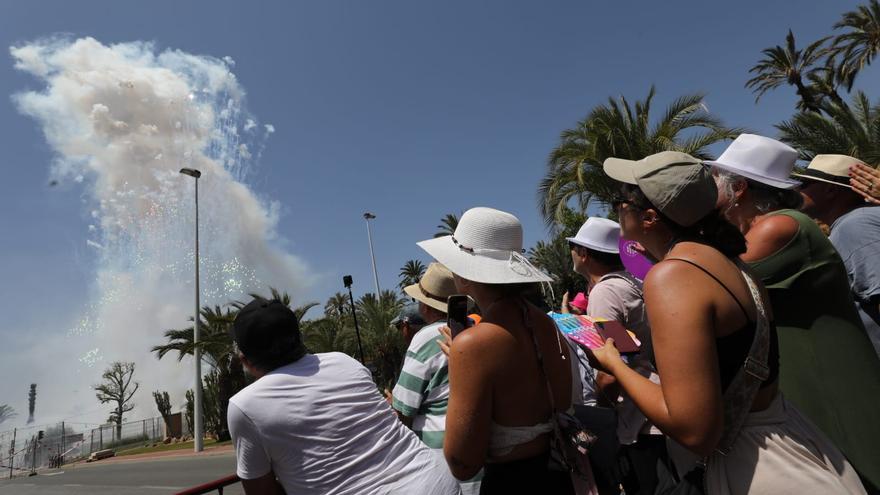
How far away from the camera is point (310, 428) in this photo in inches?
73.9

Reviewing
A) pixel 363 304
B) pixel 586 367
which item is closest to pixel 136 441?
pixel 363 304

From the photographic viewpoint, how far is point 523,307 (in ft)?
5.88

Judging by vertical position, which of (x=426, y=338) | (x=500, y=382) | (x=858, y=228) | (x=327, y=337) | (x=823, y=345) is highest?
(x=327, y=337)

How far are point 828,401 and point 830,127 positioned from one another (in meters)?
16.3

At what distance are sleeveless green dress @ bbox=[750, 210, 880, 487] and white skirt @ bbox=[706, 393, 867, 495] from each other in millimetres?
385

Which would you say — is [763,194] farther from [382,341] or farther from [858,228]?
[382,341]

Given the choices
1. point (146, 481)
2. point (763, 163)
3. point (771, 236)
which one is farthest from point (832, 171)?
point (146, 481)

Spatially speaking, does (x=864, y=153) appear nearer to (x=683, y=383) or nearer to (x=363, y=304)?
(x=683, y=383)

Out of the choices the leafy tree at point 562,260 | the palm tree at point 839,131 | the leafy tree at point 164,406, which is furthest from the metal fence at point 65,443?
the palm tree at point 839,131

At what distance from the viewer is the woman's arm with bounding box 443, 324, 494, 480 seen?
5.05 ft

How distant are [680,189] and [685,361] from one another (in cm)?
52

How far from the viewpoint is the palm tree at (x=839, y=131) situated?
13.6 m

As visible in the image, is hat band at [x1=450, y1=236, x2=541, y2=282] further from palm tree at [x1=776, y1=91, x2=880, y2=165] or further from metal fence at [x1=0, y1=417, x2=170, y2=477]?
metal fence at [x1=0, y1=417, x2=170, y2=477]

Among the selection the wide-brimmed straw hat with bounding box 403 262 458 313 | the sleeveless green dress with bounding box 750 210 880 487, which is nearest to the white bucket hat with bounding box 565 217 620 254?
the wide-brimmed straw hat with bounding box 403 262 458 313
